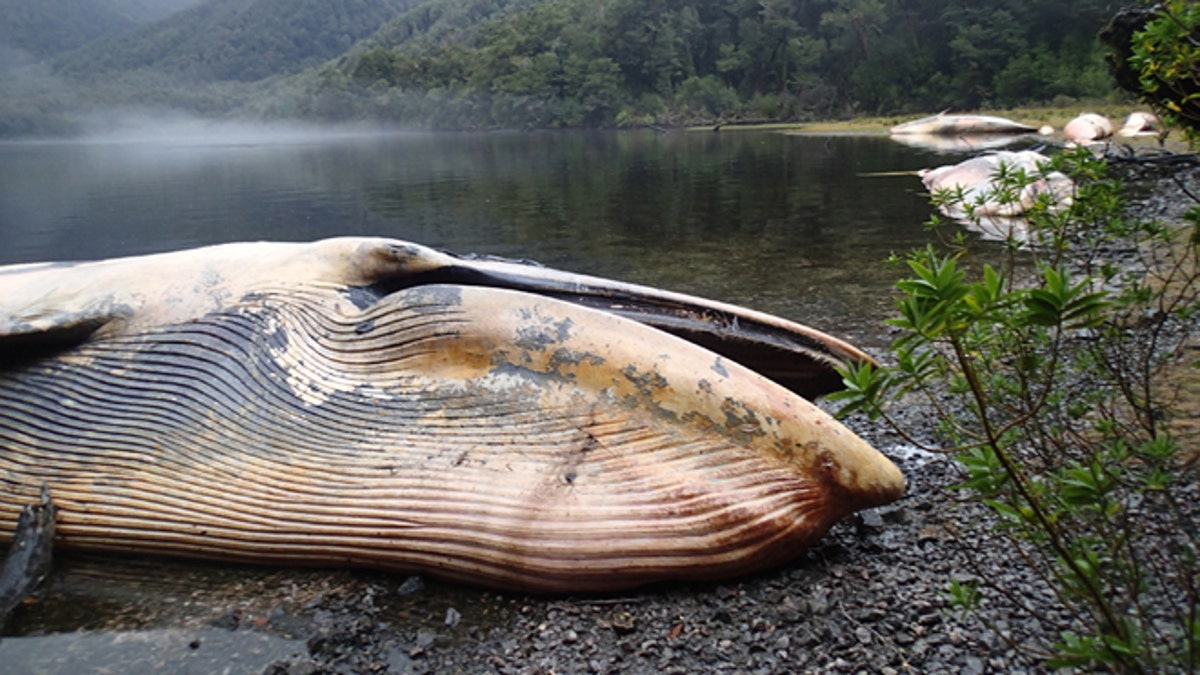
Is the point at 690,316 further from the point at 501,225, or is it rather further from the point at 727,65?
the point at 727,65

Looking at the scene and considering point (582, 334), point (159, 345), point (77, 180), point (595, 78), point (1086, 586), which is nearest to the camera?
point (1086, 586)

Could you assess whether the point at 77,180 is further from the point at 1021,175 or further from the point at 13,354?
the point at 1021,175

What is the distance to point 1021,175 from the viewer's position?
3.58 metres

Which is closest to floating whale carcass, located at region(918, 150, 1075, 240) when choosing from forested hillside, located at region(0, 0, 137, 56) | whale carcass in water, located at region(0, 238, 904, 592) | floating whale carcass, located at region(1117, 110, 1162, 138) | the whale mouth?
the whale mouth

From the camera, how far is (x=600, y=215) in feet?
57.1

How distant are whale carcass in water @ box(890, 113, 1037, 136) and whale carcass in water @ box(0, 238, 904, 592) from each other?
3529 cm

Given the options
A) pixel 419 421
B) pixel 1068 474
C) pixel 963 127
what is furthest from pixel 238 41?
pixel 1068 474

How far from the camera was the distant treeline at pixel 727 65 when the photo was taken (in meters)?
64.6

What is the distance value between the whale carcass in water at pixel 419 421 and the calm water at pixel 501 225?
0.85ft

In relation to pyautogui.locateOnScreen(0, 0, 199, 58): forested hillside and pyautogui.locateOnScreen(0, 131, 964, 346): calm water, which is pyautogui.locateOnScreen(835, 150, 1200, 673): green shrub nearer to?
pyautogui.locateOnScreen(0, 131, 964, 346): calm water

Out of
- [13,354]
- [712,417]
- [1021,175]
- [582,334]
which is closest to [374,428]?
[582,334]

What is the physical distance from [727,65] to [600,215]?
74286 millimetres

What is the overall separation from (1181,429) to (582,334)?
9.92 ft

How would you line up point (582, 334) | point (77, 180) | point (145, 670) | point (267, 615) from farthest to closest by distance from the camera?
1. point (77, 180)
2. point (582, 334)
3. point (267, 615)
4. point (145, 670)
